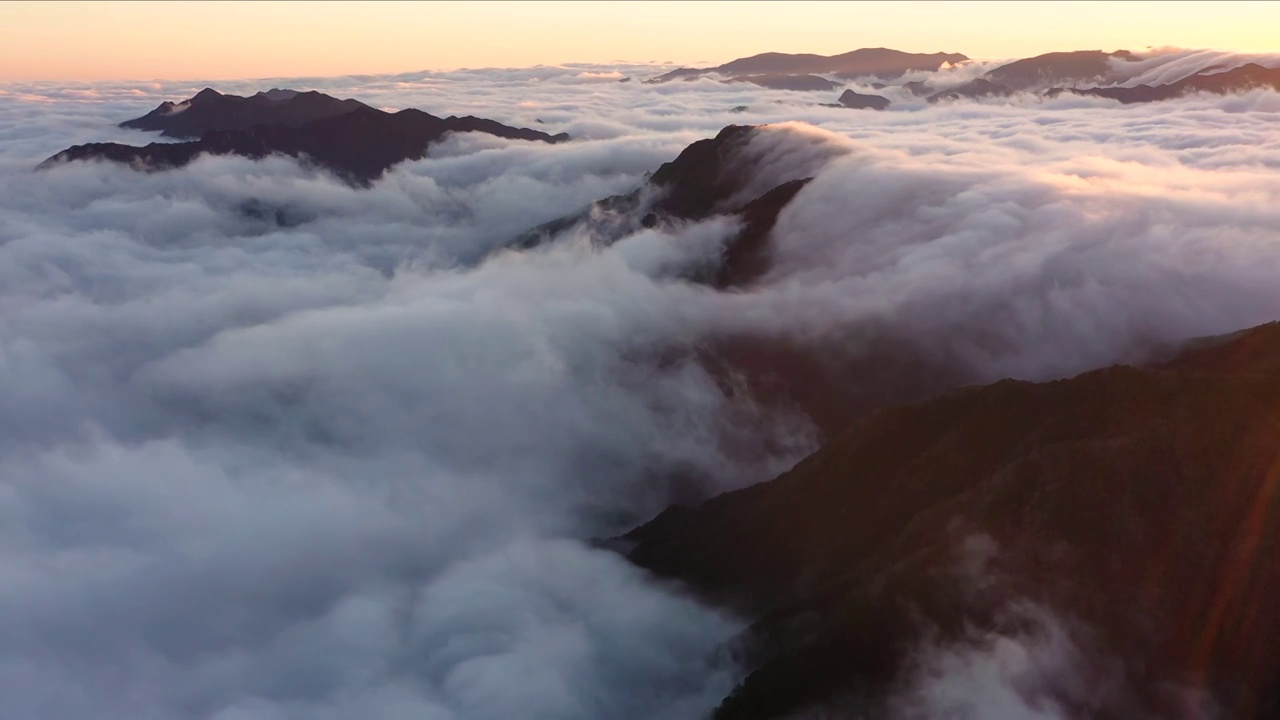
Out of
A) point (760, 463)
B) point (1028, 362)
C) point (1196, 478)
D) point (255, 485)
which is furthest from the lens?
point (255, 485)

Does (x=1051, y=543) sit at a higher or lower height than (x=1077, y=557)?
higher

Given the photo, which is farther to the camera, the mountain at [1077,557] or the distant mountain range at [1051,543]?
the distant mountain range at [1051,543]

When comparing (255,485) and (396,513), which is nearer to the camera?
(396,513)

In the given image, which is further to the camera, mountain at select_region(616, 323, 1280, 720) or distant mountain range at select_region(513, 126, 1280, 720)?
distant mountain range at select_region(513, 126, 1280, 720)

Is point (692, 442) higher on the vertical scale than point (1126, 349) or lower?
lower

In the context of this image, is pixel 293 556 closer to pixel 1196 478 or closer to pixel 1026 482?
pixel 1026 482

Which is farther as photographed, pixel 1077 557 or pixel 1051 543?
pixel 1051 543

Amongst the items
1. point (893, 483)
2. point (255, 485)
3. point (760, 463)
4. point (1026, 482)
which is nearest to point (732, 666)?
point (893, 483)

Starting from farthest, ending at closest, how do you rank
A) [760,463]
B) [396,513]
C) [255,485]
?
[255,485] < [396,513] < [760,463]
